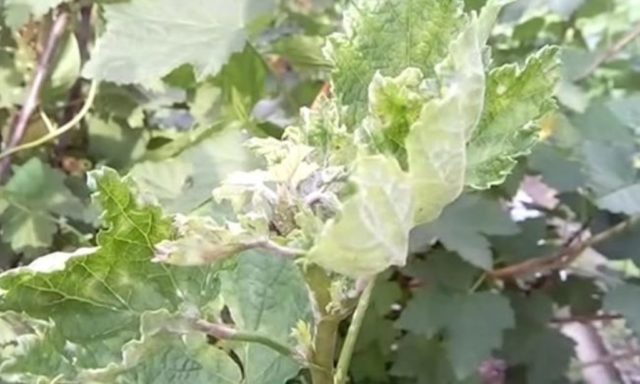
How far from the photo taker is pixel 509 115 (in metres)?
0.37

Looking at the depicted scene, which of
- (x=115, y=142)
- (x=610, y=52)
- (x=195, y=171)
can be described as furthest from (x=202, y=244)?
(x=610, y=52)

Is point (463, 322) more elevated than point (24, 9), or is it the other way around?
point (24, 9)

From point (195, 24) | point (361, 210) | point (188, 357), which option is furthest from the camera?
point (195, 24)

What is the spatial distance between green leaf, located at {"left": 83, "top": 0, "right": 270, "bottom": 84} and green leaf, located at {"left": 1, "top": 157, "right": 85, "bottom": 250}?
9 cm

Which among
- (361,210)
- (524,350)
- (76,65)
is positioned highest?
(361,210)

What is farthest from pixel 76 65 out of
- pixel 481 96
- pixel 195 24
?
pixel 481 96

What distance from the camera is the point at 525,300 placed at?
79cm

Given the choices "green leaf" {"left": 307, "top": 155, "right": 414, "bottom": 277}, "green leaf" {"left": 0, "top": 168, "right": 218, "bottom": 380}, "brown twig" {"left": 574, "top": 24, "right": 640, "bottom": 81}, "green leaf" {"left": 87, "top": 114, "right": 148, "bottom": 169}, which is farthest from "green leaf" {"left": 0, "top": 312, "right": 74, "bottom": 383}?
"brown twig" {"left": 574, "top": 24, "right": 640, "bottom": 81}

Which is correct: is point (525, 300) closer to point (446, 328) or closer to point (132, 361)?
point (446, 328)

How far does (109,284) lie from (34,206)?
0.32m

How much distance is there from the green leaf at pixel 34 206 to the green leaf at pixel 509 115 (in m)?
0.38

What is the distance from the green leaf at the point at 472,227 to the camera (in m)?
0.70

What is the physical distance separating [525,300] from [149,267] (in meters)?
0.44

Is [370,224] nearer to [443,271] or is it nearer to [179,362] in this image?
[179,362]
